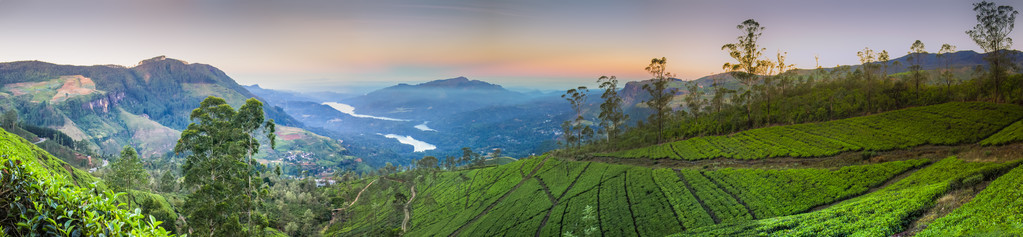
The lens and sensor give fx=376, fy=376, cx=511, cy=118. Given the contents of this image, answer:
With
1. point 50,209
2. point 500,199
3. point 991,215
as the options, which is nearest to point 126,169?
point 500,199

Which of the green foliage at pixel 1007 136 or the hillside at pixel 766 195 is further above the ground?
the green foliage at pixel 1007 136

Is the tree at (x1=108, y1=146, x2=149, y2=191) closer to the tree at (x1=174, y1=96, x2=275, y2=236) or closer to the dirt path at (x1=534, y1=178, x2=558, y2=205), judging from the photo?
the tree at (x1=174, y1=96, x2=275, y2=236)

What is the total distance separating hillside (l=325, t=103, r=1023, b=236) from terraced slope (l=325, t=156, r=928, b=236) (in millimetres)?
119

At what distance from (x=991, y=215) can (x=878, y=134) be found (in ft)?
103

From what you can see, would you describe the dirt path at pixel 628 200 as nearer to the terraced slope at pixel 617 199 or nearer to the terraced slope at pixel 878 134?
the terraced slope at pixel 617 199

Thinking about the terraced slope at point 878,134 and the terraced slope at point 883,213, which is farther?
the terraced slope at point 878,134

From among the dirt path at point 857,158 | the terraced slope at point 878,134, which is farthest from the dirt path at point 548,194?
the terraced slope at point 878,134

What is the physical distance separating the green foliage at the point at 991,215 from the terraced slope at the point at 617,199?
10.5 m

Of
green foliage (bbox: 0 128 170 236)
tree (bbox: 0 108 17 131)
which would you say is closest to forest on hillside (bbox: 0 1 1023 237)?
green foliage (bbox: 0 128 170 236)

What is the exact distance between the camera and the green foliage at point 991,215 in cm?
1170

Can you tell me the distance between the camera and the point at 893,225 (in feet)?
50.8

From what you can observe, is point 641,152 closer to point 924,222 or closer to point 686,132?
point 686,132

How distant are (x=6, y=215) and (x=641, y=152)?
6130 cm

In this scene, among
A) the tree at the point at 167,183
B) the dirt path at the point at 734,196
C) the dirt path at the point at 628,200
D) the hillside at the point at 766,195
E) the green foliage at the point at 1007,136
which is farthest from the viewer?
the tree at the point at 167,183
